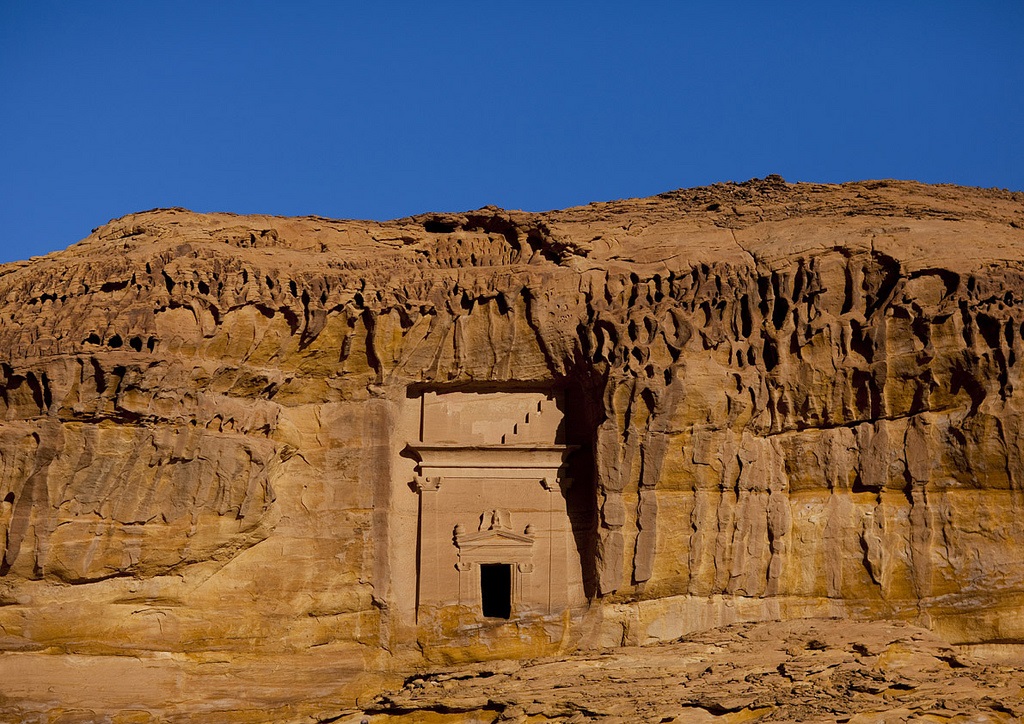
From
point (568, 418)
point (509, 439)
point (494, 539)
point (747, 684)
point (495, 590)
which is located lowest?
point (747, 684)

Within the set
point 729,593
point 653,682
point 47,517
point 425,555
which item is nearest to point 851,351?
point 729,593

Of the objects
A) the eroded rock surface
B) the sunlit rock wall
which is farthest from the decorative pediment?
the eroded rock surface

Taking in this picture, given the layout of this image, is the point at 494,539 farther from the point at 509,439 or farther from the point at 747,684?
the point at 747,684

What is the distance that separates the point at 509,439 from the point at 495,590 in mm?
2910

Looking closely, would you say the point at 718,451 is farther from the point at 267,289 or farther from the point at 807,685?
the point at 267,289

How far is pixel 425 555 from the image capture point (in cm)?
2144

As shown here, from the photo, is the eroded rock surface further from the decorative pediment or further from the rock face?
the decorative pediment

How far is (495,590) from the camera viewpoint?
23.2 meters

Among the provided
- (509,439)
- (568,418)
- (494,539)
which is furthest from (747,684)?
(509,439)

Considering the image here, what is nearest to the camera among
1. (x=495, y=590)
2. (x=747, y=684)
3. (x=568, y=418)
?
(x=747, y=684)

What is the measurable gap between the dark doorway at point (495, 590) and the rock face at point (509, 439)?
11.7 inches

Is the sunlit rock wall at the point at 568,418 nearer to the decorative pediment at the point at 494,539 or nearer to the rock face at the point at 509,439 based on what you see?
the rock face at the point at 509,439

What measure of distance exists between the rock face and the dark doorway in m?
0.30

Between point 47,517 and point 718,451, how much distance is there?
10.0 metres
